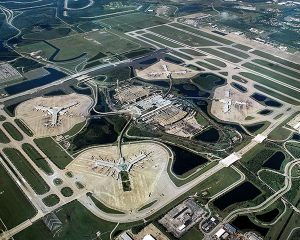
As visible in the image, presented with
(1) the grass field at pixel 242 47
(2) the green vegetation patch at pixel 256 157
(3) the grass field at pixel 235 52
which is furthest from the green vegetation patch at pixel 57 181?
(1) the grass field at pixel 242 47

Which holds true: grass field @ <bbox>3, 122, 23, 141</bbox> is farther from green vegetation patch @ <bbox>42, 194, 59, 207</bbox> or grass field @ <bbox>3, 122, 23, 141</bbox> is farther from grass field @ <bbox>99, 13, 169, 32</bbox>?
grass field @ <bbox>99, 13, 169, 32</bbox>

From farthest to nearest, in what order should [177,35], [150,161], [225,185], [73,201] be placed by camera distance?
[177,35]
[150,161]
[225,185]
[73,201]

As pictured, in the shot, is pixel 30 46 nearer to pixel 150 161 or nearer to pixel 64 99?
pixel 64 99

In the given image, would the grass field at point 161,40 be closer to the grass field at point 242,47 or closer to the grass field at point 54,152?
the grass field at point 242,47

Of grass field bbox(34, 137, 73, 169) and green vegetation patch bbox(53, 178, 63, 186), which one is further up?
green vegetation patch bbox(53, 178, 63, 186)

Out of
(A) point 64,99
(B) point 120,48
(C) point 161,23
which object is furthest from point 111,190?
(C) point 161,23

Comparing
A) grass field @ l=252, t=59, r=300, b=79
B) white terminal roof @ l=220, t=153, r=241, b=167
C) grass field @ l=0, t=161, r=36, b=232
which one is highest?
grass field @ l=252, t=59, r=300, b=79

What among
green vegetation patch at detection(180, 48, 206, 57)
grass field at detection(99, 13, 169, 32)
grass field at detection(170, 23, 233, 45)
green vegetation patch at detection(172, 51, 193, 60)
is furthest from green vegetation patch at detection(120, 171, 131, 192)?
grass field at detection(99, 13, 169, 32)
